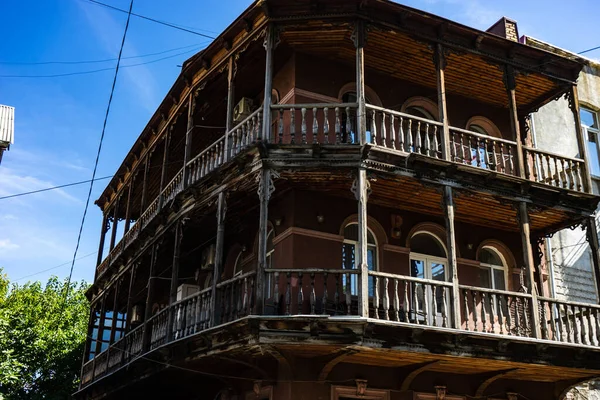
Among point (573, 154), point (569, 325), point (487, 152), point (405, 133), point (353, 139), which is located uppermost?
point (573, 154)

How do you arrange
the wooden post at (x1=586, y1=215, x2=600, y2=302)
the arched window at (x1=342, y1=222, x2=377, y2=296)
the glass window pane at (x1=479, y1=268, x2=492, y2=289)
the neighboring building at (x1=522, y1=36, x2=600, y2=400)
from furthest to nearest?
the neighboring building at (x1=522, y1=36, x2=600, y2=400)
the glass window pane at (x1=479, y1=268, x2=492, y2=289)
the wooden post at (x1=586, y1=215, x2=600, y2=302)
the arched window at (x1=342, y1=222, x2=377, y2=296)

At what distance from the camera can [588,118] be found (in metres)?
22.2

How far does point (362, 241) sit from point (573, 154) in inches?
427

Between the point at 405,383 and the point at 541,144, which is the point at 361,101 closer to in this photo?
the point at 405,383

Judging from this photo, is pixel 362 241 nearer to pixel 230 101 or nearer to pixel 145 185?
pixel 230 101

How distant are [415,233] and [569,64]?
6098 millimetres

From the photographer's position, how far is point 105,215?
89.7ft

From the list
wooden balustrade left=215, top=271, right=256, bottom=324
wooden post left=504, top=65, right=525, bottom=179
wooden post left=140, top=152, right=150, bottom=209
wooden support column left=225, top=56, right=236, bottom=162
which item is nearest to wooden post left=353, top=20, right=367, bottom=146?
wooden support column left=225, top=56, right=236, bottom=162

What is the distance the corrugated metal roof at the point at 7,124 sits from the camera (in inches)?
774

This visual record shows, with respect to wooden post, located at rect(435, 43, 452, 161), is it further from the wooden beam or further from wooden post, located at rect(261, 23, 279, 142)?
the wooden beam

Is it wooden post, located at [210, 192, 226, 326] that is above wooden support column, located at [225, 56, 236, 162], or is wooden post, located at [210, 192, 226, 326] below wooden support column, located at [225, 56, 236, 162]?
below

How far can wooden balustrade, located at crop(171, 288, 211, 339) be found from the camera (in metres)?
14.5

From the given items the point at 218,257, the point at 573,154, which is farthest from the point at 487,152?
the point at 218,257

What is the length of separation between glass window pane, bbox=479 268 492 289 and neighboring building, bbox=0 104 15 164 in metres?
14.1
